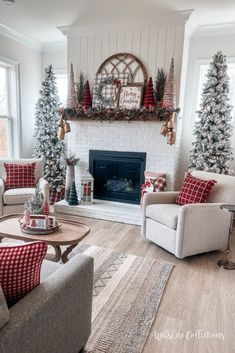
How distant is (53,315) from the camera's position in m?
1.13

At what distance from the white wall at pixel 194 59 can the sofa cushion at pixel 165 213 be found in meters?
1.49

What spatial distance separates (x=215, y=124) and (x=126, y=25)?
198 cm

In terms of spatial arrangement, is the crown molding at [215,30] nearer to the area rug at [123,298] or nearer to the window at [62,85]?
the window at [62,85]

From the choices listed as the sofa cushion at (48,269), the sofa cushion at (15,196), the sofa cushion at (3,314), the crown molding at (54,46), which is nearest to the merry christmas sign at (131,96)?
the crown molding at (54,46)

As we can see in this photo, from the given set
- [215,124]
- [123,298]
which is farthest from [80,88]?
[123,298]

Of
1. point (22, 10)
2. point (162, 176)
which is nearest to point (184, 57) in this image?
point (162, 176)

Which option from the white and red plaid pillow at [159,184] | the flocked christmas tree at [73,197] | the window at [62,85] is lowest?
the flocked christmas tree at [73,197]

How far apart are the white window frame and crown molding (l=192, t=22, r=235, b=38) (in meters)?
3.11

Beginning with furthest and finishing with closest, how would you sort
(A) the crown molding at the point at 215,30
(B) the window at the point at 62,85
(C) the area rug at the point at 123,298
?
(B) the window at the point at 62,85 < (A) the crown molding at the point at 215,30 < (C) the area rug at the point at 123,298

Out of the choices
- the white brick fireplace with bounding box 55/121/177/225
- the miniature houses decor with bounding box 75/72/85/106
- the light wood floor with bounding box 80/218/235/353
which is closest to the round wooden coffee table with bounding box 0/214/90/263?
the light wood floor with bounding box 80/218/235/353

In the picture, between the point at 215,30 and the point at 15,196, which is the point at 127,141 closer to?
the point at 15,196

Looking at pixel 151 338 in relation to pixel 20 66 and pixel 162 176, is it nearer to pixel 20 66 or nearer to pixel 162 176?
pixel 162 176

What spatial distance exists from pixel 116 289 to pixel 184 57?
3.33 meters

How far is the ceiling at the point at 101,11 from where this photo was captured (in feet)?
10.6
